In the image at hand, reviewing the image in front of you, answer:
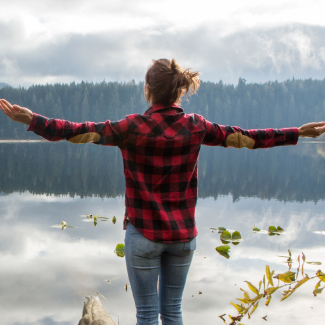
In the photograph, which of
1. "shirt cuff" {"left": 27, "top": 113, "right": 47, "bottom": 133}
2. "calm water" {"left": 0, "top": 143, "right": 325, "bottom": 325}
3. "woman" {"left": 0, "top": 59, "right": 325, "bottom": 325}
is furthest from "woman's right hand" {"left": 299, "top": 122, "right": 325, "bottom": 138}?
"calm water" {"left": 0, "top": 143, "right": 325, "bottom": 325}

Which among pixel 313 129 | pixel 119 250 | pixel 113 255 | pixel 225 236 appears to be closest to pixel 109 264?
pixel 113 255

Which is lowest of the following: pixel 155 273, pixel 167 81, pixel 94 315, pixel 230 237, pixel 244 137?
pixel 230 237

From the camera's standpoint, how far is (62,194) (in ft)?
38.1

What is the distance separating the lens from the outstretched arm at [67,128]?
191 centimetres

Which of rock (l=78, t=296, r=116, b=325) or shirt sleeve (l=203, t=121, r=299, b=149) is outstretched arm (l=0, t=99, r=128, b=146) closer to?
shirt sleeve (l=203, t=121, r=299, b=149)

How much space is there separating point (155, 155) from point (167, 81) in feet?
1.23

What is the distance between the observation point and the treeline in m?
91.0

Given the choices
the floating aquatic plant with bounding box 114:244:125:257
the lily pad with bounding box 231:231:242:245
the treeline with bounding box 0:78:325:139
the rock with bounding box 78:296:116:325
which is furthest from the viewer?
the treeline with bounding box 0:78:325:139

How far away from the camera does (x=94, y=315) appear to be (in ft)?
11.6

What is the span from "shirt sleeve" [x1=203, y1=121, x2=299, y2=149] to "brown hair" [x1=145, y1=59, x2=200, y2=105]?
0.74 ft

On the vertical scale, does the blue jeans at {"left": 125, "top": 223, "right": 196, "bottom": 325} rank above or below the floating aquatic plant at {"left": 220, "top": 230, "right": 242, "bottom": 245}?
above

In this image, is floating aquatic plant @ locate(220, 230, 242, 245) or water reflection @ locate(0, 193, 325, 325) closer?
water reflection @ locate(0, 193, 325, 325)

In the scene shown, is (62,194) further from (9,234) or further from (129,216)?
(129,216)

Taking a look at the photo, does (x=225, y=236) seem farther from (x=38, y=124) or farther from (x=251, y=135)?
(x=38, y=124)
